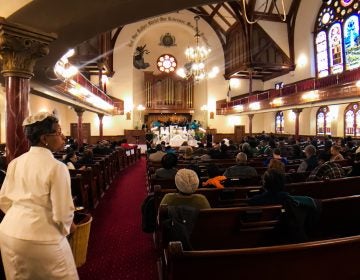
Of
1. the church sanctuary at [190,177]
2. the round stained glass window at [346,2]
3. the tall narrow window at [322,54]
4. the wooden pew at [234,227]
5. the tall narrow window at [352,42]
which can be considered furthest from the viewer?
the tall narrow window at [322,54]

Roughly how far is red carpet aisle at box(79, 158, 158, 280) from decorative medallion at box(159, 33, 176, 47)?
2302 centimetres

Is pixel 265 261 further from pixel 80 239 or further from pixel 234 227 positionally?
pixel 80 239

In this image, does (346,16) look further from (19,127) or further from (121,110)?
(19,127)

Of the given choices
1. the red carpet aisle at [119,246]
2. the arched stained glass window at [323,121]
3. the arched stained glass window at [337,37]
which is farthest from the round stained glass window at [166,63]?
the red carpet aisle at [119,246]

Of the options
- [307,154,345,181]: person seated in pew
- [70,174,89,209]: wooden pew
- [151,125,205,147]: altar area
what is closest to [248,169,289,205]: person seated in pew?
[307,154,345,181]: person seated in pew

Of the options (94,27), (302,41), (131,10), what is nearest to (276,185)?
(131,10)

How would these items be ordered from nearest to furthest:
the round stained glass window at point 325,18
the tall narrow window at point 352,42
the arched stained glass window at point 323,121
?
the tall narrow window at point 352,42, the round stained glass window at point 325,18, the arched stained glass window at point 323,121

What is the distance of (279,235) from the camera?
271 centimetres

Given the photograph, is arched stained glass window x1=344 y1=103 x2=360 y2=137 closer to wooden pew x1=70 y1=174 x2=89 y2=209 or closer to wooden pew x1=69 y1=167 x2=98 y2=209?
wooden pew x1=69 y1=167 x2=98 y2=209

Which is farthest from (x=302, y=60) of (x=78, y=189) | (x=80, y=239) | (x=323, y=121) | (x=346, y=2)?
(x=80, y=239)

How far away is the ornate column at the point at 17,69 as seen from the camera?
401cm

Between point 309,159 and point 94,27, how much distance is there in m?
4.42

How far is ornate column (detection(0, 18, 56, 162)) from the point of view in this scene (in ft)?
13.2

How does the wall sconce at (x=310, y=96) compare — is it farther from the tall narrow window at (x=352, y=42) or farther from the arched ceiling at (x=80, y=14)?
the arched ceiling at (x=80, y=14)
